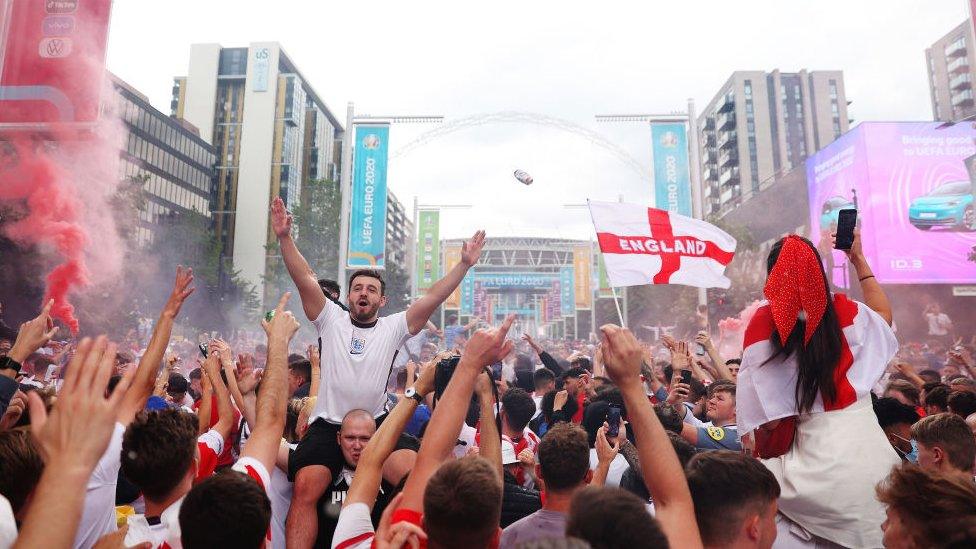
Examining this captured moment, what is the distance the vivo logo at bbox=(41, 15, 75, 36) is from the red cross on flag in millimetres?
10676

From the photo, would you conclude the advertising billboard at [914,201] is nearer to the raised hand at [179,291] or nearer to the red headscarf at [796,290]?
the red headscarf at [796,290]

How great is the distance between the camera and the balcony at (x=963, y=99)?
68.4 metres

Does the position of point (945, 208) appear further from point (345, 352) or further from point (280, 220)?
point (280, 220)

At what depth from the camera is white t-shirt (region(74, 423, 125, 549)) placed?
2656mm

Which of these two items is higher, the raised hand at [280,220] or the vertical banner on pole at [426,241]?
the vertical banner on pole at [426,241]

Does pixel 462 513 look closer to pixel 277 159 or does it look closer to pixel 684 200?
pixel 684 200

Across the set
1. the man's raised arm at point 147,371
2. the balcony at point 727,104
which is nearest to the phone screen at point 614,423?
the man's raised arm at point 147,371

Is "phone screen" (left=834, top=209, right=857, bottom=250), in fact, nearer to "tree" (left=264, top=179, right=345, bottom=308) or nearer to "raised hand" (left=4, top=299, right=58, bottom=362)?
"raised hand" (left=4, top=299, right=58, bottom=362)

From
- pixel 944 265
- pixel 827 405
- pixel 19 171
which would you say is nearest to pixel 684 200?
pixel 944 265

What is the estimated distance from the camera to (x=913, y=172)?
25.1 metres

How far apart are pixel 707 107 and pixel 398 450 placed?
8524 cm

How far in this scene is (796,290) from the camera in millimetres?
2797

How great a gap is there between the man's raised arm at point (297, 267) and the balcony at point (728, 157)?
7557 cm

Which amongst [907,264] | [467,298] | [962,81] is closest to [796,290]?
[907,264]
